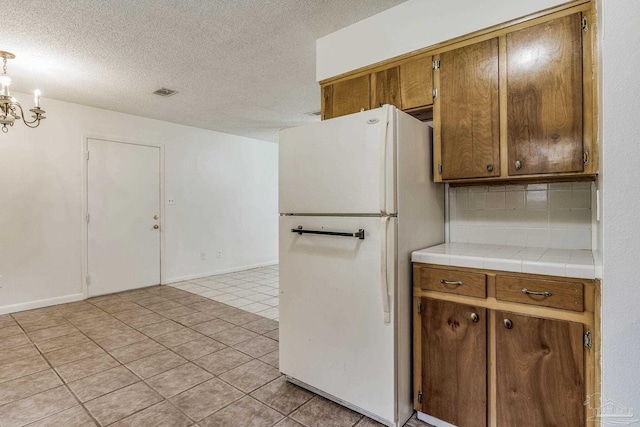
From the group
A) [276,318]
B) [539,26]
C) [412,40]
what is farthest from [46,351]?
[539,26]

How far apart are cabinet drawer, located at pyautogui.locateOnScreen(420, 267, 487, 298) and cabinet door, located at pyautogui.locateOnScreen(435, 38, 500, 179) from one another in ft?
1.95

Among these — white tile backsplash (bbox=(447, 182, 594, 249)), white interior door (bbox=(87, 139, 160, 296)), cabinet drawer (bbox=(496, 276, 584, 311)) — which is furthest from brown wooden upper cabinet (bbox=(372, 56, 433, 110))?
white interior door (bbox=(87, 139, 160, 296))

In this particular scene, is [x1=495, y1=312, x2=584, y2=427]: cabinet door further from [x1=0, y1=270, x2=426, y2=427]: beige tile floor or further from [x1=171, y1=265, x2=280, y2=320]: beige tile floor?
[x1=171, y1=265, x2=280, y2=320]: beige tile floor

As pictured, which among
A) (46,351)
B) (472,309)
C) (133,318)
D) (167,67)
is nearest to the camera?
(472,309)

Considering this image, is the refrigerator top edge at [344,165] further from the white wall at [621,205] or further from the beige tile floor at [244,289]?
the beige tile floor at [244,289]

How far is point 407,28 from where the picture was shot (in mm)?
2059

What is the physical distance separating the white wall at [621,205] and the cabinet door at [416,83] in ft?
3.93

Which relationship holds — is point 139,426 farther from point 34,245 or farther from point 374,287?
point 34,245

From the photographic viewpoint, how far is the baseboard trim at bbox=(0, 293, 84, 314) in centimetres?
354

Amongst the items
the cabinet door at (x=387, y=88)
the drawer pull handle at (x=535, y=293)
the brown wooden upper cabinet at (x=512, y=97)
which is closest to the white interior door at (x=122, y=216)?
the cabinet door at (x=387, y=88)

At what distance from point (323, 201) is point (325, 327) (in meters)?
0.72

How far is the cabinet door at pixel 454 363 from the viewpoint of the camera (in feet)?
5.00

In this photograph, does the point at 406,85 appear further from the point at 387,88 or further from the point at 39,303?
the point at 39,303

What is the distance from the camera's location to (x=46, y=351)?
260 cm
